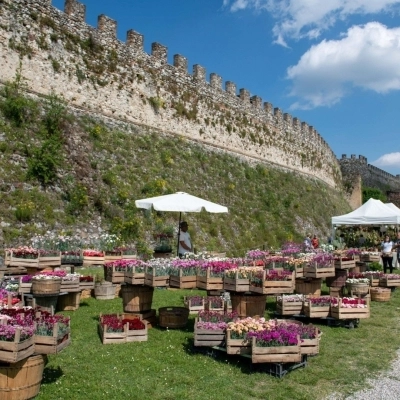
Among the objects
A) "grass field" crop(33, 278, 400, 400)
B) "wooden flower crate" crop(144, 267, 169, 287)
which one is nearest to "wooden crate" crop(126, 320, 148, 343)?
"grass field" crop(33, 278, 400, 400)

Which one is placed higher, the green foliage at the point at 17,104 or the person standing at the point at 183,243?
the green foliage at the point at 17,104

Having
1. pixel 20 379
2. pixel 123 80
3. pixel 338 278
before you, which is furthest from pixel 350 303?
pixel 123 80

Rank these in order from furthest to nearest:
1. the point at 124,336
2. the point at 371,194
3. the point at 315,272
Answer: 1. the point at 371,194
2. the point at 315,272
3. the point at 124,336

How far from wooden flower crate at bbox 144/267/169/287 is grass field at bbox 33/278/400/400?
2.85ft

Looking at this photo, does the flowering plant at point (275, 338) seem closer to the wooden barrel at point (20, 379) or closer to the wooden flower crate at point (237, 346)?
the wooden flower crate at point (237, 346)

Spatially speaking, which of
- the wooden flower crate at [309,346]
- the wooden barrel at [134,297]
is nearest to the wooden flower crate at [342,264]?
the wooden barrel at [134,297]

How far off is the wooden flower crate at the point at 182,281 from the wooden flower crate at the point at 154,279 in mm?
96

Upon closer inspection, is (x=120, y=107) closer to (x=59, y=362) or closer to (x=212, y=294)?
(x=212, y=294)

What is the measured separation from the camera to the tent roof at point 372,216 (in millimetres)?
19156

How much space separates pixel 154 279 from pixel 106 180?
9.38 metres

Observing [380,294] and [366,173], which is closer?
[380,294]

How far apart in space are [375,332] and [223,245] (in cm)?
1137

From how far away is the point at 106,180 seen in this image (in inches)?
680

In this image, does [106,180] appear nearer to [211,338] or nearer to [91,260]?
[91,260]
